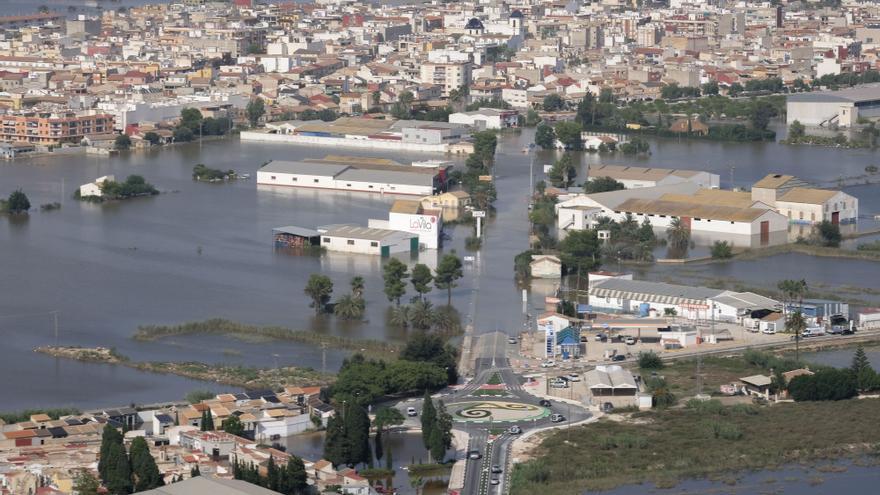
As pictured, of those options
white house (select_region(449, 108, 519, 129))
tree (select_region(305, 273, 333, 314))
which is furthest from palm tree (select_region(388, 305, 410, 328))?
white house (select_region(449, 108, 519, 129))

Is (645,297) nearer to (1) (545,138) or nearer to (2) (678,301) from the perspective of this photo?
(2) (678,301)

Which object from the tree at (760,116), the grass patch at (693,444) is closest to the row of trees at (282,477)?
the grass patch at (693,444)

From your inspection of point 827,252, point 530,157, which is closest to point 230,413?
point 827,252

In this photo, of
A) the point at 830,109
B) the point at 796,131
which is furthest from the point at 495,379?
the point at 830,109

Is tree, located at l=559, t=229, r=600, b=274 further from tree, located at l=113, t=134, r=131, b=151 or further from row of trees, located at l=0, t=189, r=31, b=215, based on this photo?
tree, located at l=113, t=134, r=131, b=151

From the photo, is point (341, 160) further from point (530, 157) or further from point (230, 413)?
point (230, 413)
